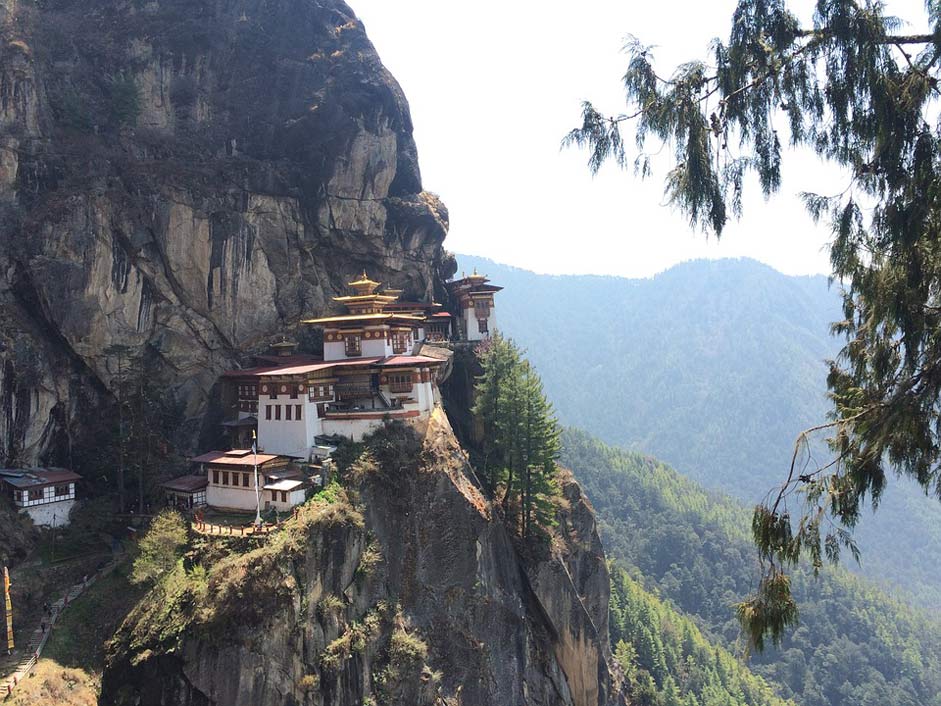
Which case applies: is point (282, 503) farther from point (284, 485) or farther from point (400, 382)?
point (400, 382)

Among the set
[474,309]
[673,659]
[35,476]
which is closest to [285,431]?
[35,476]

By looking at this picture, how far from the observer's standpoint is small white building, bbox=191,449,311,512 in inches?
1273

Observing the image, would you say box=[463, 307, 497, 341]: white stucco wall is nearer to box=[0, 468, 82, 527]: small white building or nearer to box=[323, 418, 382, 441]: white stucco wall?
box=[323, 418, 382, 441]: white stucco wall

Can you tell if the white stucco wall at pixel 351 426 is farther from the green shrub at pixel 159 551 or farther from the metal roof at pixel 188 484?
the green shrub at pixel 159 551

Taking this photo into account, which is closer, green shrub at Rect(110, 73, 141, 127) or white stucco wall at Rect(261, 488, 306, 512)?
white stucco wall at Rect(261, 488, 306, 512)

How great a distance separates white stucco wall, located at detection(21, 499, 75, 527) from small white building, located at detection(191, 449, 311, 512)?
7487 millimetres

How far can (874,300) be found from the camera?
8.92 meters

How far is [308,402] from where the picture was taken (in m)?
36.9

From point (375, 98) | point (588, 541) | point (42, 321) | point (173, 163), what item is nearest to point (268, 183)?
point (173, 163)

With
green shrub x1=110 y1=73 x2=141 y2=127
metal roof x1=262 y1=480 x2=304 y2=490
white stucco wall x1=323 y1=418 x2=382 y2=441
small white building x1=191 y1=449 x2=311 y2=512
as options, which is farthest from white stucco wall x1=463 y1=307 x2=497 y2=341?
green shrub x1=110 y1=73 x2=141 y2=127

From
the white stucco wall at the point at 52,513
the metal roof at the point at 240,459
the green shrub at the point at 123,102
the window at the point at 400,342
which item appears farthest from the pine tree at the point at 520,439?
the green shrub at the point at 123,102

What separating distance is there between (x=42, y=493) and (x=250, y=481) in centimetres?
1130

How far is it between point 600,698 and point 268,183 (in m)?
41.6

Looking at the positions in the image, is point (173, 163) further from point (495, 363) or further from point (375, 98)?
point (495, 363)
